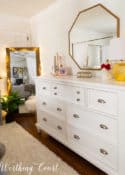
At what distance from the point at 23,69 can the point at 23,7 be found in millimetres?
1330

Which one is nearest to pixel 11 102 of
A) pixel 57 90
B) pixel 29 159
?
pixel 57 90

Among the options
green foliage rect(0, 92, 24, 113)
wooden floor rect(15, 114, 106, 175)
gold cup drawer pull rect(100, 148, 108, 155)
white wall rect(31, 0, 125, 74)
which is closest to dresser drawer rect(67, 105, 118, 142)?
gold cup drawer pull rect(100, 148, 108, 155)

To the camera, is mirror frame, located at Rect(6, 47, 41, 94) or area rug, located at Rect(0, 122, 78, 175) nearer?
area rug, located at Rect(0, 122, 78, 175)

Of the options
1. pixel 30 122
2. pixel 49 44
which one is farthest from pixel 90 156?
pixel 49 44

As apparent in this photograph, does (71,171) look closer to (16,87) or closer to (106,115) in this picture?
(106,115)

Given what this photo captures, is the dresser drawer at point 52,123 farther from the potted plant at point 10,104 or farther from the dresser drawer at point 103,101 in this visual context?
the potted plant at point 10,104

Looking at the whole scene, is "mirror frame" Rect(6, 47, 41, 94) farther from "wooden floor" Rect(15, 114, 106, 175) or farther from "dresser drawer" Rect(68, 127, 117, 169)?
"dresser drawer" Rect(68, 127, 117, 169)

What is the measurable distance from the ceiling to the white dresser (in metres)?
1.47

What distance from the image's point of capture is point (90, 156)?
2.26 m

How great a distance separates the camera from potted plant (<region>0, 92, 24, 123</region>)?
4117 mm

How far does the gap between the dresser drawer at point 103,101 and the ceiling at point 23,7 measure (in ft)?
7.18

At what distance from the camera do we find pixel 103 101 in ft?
6.56

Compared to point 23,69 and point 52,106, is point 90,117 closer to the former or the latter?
point 52,106

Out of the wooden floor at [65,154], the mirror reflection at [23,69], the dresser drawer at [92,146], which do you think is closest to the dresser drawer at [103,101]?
the dresser drawer at [92,146]
